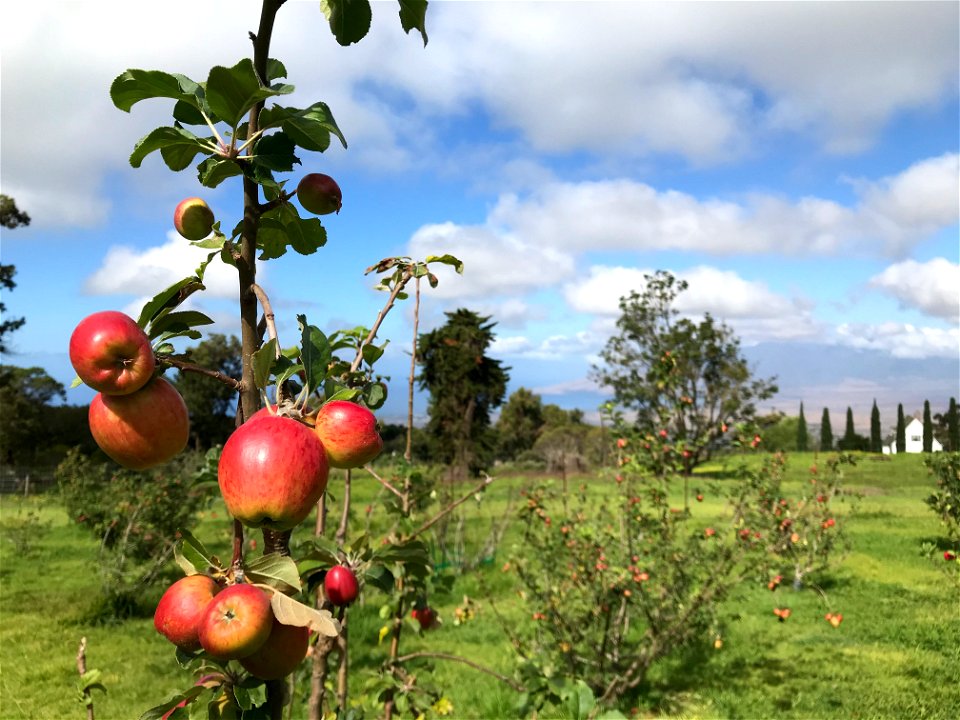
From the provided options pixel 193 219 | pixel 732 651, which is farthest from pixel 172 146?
pixel 732 651

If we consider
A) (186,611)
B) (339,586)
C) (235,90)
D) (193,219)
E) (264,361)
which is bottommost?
(339,586)

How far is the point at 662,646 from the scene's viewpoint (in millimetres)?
4496

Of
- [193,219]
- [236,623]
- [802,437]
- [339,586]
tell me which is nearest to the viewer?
[236,623]

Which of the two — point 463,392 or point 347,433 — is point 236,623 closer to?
point 347,433

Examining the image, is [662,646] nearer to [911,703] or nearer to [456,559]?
[911,703]

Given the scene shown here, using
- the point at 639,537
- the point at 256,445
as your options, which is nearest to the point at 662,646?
the point at 639,537

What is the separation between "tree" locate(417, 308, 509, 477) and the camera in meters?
12.2

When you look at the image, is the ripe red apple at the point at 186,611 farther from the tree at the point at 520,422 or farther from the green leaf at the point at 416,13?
the tree at the point at 520,422

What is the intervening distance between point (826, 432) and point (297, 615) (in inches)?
1503

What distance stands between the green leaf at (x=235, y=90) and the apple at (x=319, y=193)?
0.12 m

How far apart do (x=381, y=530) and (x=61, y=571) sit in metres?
4.31

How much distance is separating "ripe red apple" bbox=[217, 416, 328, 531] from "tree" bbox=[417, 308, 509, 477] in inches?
442

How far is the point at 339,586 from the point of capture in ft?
4.42

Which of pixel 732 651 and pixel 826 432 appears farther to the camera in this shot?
pixel 826 432
